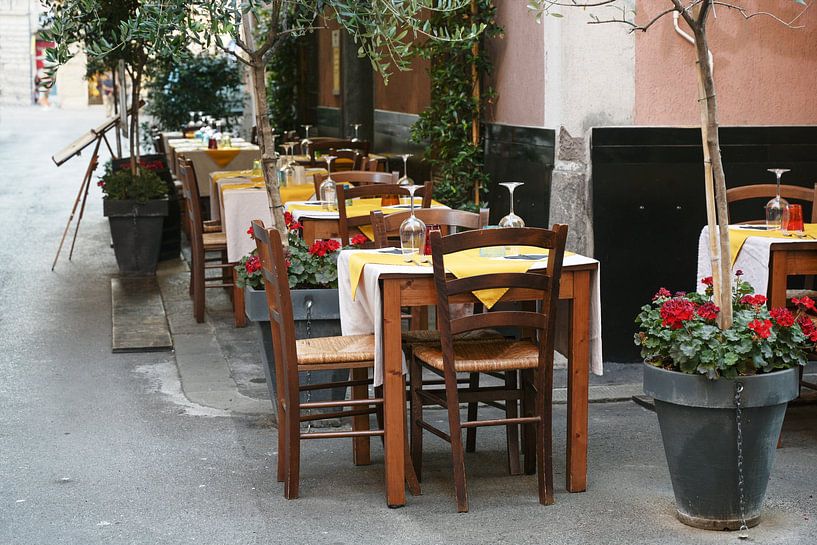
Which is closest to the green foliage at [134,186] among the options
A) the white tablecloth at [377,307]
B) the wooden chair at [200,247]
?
the wooden chair at [200,247]

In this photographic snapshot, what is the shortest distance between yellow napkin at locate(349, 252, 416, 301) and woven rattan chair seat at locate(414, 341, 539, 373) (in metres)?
0.35

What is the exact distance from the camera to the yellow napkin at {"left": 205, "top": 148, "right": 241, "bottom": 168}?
12375 mm

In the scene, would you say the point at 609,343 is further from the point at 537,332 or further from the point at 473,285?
the point at 473,285

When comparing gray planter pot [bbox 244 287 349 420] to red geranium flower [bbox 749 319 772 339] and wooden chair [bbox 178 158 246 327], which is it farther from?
wooden chair [bbox 178 158 246 327]

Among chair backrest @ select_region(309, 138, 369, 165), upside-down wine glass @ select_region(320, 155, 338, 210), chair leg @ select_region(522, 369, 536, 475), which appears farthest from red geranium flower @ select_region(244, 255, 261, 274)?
chair backrest @ select_region(309, 138, 369, 165)

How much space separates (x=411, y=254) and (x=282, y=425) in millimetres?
875

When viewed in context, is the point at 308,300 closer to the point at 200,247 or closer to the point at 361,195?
the point at 361,195

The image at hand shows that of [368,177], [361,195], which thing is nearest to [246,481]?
[361,195]

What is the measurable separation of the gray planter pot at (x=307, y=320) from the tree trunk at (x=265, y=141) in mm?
381

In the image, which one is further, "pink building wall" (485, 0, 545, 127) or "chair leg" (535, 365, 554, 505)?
"pink building wall" (485, 0, 545, 127)

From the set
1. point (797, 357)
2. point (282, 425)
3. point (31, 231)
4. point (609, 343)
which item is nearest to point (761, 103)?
point (609, 343)

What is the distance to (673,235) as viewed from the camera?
281 inches

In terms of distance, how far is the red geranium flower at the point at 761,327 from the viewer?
414 cm

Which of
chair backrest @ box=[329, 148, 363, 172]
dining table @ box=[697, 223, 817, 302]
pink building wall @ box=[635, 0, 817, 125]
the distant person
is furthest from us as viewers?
the distant person
